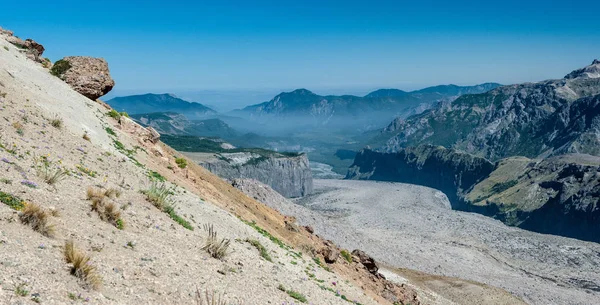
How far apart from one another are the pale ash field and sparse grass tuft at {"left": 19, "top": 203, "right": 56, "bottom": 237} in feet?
263

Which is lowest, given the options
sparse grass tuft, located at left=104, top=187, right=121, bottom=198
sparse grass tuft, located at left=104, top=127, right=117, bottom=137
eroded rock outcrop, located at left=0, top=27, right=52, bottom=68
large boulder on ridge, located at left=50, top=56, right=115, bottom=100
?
sparse grass tuft, located at left=104, top=187, right=121, bottom=198

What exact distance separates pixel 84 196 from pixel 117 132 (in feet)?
58.1

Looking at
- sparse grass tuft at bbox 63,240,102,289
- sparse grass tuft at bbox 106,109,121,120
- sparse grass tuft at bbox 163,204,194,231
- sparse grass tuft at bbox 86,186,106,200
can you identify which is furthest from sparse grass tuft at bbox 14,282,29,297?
sparse grass tuft at bbox 106,109,121,120

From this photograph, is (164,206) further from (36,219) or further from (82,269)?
(82,269)

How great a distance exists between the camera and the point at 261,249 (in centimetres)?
2512

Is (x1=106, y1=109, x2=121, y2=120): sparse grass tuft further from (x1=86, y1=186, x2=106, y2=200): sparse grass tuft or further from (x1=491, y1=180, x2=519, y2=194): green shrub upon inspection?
(x1=491, y1=180, x2=519, y2=194): green shrub

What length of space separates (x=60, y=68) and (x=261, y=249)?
2925 centimetres

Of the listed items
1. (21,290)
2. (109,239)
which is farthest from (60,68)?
(21,290)

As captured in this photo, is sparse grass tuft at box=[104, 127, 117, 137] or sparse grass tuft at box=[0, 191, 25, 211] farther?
→ sparse grass tuft at box=[104, 127, 117, 137]

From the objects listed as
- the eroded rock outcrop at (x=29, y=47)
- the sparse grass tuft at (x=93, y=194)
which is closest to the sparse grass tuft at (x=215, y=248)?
the sparse grass tuft at (x=93, y=194)

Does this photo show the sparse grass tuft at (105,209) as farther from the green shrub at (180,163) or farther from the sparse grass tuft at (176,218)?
the green shrub at (180,163)

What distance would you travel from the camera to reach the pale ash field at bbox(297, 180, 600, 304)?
87375 millimetres

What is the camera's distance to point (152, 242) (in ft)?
59.6

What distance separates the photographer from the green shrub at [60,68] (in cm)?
4111
